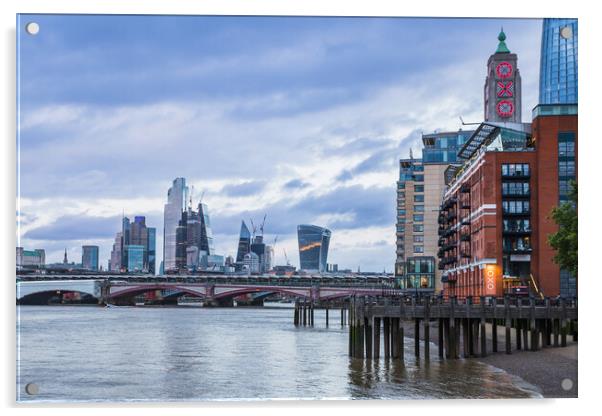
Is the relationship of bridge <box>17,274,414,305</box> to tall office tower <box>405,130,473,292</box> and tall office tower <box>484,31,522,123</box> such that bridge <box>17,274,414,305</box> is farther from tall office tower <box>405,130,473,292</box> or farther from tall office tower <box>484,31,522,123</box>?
tall office tower <box>484,31,522,123</box>

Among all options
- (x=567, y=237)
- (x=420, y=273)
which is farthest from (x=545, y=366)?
(x=420, y=273)

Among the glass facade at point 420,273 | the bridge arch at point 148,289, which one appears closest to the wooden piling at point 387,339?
the glass facade at point 420,273

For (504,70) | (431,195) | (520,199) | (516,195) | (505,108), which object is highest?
(504,70)

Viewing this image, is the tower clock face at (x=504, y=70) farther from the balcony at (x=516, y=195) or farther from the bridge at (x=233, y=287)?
the bridge at (x=233, y=287)

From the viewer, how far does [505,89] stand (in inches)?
3964

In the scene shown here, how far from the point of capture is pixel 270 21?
26172 millimetres

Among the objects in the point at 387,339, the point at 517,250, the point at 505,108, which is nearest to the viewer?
the point at 387,339

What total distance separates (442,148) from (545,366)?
106734 millimetres

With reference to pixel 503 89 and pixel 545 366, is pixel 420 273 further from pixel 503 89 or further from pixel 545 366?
pixel 545 366

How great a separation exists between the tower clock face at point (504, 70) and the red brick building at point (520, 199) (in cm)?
1880

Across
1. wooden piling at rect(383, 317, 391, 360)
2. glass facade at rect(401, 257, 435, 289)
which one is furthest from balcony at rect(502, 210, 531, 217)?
glass facade at rect(401, 257, 435, 289)

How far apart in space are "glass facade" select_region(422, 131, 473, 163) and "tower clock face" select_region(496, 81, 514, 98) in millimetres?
38892

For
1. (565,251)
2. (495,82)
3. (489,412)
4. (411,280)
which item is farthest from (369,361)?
(411,280)

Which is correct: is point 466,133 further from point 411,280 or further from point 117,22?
point 117,22
